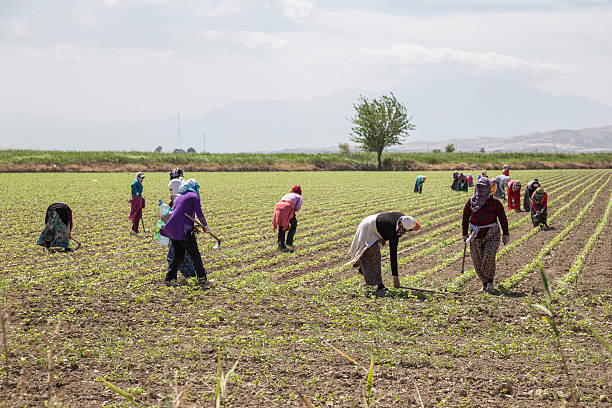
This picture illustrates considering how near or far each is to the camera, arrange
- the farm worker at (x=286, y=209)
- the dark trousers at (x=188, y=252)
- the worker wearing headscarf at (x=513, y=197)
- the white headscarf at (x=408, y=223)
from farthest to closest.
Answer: the worker wearing headscarf at (x=513, y=197), the farm worker at (x=286, y=209), the dark trousers at (x=188, y=252), the white headscarf at (x=408, y=223)

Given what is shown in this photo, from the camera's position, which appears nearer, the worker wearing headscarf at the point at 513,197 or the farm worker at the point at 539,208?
the farm worker at the point at 539,208

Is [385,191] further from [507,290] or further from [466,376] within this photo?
[466,376]

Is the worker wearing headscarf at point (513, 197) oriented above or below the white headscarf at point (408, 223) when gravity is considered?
below

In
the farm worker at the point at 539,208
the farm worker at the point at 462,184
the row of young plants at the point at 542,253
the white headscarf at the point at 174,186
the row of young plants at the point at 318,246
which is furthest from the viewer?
the farm worker at the point at 462,184

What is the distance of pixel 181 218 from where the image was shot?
10352mm

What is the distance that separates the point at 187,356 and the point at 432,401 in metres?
3.05

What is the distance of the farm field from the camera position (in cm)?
602

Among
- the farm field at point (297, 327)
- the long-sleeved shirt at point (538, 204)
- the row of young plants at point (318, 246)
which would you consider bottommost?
the farm field at point (297, 327)

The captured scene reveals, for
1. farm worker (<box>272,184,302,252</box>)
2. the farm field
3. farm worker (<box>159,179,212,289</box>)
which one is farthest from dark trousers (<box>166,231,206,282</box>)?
farm worker (<box>272,184,302,252</box>)

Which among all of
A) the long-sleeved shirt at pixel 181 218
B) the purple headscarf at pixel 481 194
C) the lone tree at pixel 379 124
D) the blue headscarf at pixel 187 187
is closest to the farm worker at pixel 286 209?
the blue headscarf at pixel 187 187

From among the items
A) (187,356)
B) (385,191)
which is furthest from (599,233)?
(385,191)

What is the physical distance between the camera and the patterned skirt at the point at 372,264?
1000 cm

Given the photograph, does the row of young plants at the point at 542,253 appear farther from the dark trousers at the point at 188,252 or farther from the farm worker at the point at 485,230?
the dark trousers at the point at 188,252

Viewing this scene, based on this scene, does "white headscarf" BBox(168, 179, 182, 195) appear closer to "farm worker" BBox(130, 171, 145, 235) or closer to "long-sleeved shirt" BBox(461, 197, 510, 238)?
"farm worker" BBox(130, 171, 145, 235)
